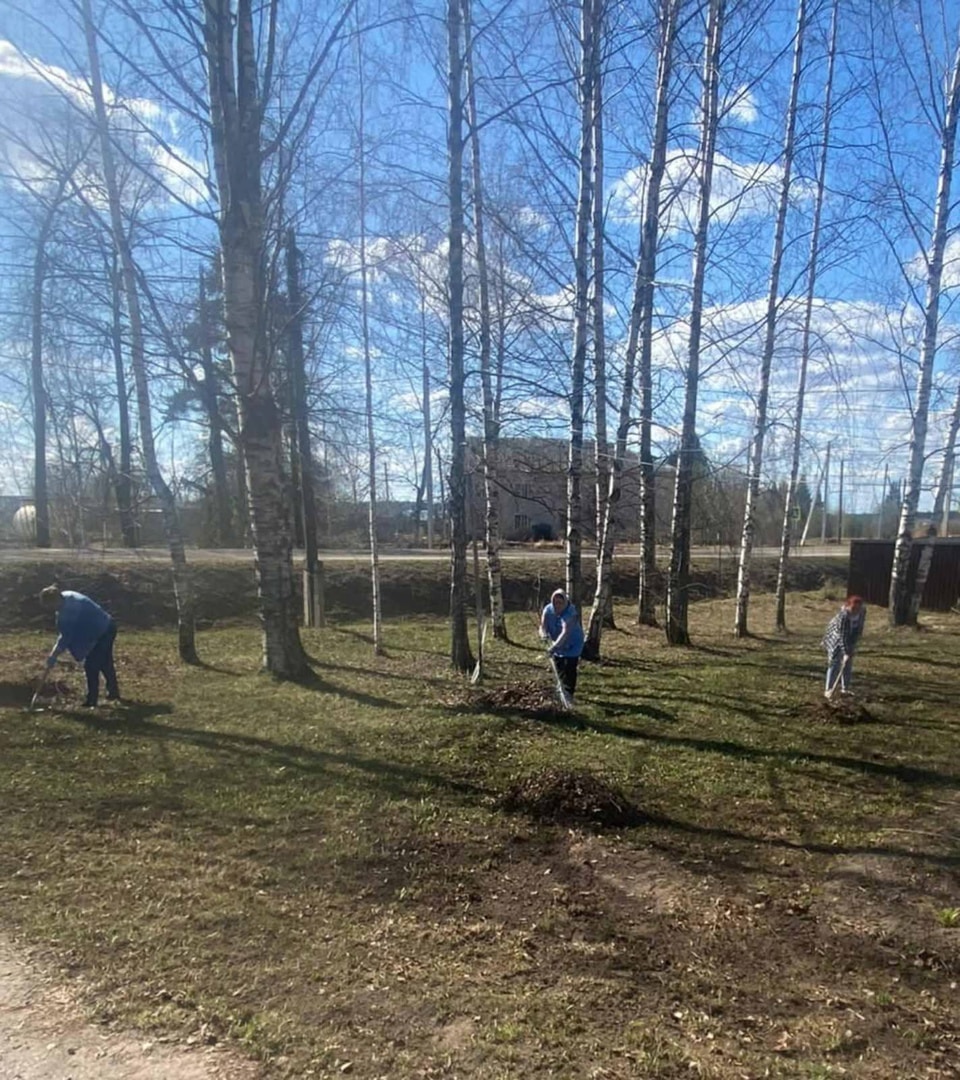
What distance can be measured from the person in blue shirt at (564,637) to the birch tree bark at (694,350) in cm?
368

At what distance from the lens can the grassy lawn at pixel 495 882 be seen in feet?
9.36

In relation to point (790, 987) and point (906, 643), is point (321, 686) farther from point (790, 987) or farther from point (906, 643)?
point (906, 643)

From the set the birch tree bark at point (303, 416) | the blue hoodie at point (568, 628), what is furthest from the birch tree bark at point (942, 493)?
the birch tree bark at point (303, 416)

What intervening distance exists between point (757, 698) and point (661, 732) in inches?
93.2

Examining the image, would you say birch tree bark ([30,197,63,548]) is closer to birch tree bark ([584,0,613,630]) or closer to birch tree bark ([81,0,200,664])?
birch tree bark ([81,0,200,664])

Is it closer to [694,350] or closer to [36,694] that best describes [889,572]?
[694,350]

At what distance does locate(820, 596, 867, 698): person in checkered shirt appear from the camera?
8484mm

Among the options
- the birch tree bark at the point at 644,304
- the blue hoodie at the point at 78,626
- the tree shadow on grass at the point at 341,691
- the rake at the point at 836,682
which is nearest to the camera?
the blue hoodie at the point at 78,626

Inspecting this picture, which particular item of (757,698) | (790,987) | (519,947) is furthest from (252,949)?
(757,698)

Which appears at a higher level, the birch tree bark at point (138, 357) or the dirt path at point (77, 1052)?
the birch tree bark at point (138, 357)

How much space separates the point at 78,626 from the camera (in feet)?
25.3

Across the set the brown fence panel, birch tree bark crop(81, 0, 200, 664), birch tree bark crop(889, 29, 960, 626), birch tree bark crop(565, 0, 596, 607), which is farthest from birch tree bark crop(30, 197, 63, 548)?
the brown fence panel

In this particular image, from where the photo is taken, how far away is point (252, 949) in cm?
340

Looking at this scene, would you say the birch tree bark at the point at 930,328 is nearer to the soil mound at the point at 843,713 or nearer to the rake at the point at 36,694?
the soil mound at the point at 843,713
